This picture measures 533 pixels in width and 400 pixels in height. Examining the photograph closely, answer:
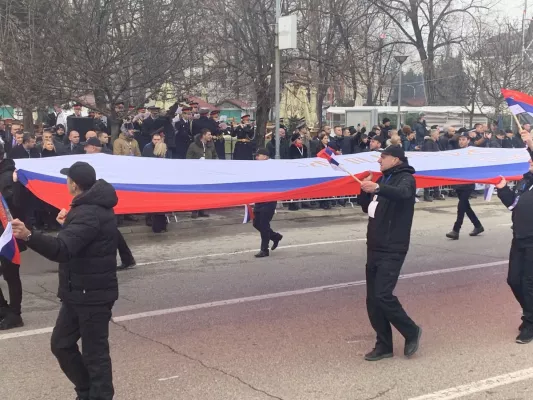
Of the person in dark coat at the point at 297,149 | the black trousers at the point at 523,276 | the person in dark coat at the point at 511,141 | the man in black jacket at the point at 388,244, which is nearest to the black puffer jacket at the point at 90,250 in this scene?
the man in black jacket at the point at 388,244

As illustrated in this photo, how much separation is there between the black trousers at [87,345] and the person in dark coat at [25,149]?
8.18 meters

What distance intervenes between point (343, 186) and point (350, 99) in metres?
36.3

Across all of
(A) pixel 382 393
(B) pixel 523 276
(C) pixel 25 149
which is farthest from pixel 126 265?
(B) pixel 523 276

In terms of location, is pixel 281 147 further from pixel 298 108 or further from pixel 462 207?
pixel 298 108

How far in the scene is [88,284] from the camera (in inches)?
175

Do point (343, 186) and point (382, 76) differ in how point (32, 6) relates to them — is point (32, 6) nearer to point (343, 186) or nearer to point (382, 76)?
point (343, 186)

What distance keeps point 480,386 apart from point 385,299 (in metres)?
1.01

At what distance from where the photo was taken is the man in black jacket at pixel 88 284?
14.6ft

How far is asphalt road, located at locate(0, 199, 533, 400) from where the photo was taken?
5262 millimetres

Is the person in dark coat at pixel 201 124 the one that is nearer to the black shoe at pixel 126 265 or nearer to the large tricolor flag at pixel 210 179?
the black shoe at pixel 126 265

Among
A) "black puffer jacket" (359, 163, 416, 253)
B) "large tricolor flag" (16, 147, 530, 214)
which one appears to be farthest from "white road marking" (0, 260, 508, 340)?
"black puffer jacket" (359, 163, 416, 253)

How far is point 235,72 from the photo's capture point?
18.7 meters

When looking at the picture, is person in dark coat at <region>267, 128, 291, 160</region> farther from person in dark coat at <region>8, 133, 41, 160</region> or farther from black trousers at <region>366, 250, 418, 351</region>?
black trousers at <region>366, 250, 418, 351</region>

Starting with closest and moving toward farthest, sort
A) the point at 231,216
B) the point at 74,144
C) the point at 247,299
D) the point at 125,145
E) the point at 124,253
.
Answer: the point at 247,299
the point at 124,253
the point at 74,144
the point at 125,145
the point at 231,216
